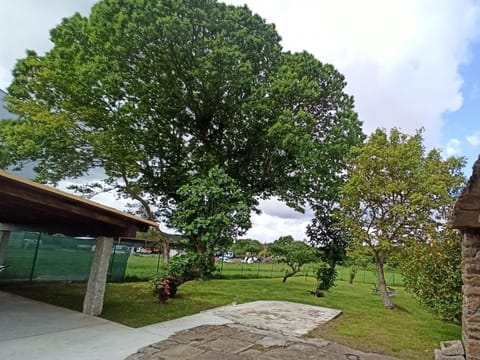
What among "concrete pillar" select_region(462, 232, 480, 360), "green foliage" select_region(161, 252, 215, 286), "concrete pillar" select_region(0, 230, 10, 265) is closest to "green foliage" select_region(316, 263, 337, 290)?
"green foliage" select_region(161, 252, 215, 286)

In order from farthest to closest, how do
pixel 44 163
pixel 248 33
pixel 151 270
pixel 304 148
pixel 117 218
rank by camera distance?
pixel 151 270 → pixel 44 163 → pixel 248 33 → pixel 304 148 → pixel 117 218

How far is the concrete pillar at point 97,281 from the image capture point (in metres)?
6.41

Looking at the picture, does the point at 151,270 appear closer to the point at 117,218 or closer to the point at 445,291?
the point at 117,218

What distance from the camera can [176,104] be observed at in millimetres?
11477

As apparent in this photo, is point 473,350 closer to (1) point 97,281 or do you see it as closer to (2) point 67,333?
(2) point 67,333

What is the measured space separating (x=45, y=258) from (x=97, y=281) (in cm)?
512

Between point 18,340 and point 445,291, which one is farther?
point 445,291

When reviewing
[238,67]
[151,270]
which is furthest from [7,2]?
[151,270]

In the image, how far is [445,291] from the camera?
6.18 m

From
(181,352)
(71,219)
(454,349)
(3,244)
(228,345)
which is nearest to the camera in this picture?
(454,349)

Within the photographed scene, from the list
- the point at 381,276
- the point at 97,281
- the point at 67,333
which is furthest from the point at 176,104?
the point at 381,276

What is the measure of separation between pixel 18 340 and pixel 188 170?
8.22 metres

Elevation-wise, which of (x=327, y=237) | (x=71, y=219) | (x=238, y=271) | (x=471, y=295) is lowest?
(x=238, y=271)

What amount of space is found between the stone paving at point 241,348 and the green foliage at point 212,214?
254 cm
